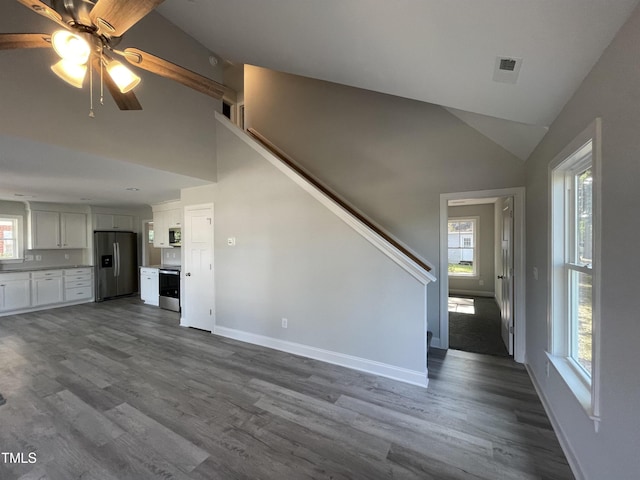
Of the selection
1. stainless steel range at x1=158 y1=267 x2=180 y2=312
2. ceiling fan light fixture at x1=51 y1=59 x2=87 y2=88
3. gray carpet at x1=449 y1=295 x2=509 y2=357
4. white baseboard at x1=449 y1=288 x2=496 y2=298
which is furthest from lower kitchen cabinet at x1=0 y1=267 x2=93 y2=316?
white baseboard at x1=449 y1=288 x2=496 y2=298

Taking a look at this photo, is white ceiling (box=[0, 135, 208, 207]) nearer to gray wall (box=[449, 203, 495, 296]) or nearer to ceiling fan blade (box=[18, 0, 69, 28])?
ceiling fan blade (box=[18, 0, 69, 28])

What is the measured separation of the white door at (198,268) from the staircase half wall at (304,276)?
217 millimetres

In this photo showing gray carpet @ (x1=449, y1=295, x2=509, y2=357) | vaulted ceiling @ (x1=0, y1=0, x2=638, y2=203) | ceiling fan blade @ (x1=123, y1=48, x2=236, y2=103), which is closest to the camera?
vaulted ceiling @ (x1=0, y1=0, x2=638, y2=203)

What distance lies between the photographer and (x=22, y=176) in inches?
136

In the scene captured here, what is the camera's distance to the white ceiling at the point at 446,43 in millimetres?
1300

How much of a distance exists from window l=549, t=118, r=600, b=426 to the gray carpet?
150 cm

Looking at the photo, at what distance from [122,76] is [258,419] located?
266 centimetres

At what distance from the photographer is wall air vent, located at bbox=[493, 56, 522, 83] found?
1579 mm

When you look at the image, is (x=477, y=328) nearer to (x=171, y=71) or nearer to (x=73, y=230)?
(x=171, y=71)

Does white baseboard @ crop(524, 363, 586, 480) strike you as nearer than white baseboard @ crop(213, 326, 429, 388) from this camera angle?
Yes

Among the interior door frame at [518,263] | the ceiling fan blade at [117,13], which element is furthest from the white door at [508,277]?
the ceiling fan blade at [117,13]

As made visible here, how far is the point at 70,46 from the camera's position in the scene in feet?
4.81

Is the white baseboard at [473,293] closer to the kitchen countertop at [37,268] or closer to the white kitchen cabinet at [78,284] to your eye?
the white kitchen cabinet at [78,284]

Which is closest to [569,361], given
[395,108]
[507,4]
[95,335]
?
[507,4]
